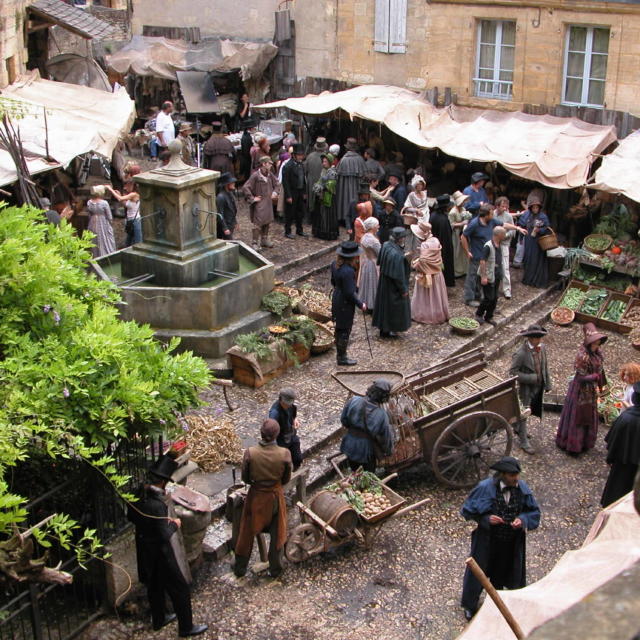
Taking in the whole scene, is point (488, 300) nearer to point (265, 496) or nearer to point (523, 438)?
point (523, 438)

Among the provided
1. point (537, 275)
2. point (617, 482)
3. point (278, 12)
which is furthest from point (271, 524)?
point (278, 12)

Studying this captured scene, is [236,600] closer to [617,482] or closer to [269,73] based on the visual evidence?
[617,482]

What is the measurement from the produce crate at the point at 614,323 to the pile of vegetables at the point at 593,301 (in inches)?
4.6

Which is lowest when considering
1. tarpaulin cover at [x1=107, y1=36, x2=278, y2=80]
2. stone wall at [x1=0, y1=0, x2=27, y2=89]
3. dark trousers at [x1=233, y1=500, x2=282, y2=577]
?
dark trousers at [x1=233, y1=500, x2=282, y2=577]

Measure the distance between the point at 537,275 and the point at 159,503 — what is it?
32.1 feet

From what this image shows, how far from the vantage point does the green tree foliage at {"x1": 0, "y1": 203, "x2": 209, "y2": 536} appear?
6.70 metres

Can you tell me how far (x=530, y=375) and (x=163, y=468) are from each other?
4.78 metres

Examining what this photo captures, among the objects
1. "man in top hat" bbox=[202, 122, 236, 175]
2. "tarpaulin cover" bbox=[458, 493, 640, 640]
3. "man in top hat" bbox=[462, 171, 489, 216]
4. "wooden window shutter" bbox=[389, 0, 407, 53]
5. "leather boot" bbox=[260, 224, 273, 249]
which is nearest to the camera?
"tarpaulin cover" bbox=[458, 493, 640, 640]

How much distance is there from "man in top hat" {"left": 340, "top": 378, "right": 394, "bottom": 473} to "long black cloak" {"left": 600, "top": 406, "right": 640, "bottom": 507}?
2.11 meters

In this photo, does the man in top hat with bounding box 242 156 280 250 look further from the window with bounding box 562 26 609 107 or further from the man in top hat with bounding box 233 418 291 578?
the man in top hat with bounding box 233 418 291 578

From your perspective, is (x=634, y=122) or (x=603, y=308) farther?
(x=634, y=122)

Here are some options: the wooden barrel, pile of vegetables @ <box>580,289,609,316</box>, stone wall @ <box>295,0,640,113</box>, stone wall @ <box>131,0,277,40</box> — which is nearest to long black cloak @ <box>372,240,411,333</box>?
pile of vegetables @ <box>580,289,609,316</box>

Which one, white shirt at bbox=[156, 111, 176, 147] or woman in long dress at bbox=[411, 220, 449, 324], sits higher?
white shirt at bbox=[156, 111, 176, 147]

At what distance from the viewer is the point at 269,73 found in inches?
896
